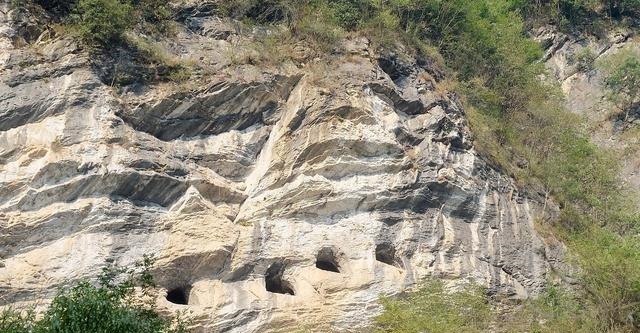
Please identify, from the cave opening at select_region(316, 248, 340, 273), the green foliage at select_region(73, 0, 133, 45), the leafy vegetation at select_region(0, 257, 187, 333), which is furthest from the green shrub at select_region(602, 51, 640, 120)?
the leafy vegetation at select_region(0, 257, 187, 333)

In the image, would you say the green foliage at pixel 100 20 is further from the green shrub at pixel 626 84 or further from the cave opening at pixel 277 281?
the green shrub at pixel 626 84

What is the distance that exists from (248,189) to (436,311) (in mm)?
5059

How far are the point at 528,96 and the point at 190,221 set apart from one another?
12.9 meters

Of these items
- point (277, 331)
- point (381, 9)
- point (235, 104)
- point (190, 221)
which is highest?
point (381, 9)

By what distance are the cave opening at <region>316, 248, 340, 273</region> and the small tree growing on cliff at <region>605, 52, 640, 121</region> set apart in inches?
596

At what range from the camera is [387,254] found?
18656mm

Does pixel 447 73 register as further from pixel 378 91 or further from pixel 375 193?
pixel 375 193

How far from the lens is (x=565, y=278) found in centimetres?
1962

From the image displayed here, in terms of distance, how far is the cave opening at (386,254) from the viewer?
18547 millimetres

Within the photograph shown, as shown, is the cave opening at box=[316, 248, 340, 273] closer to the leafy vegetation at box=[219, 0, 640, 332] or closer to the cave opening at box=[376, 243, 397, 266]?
the cave opening at box=[376, 243, 397, 266]

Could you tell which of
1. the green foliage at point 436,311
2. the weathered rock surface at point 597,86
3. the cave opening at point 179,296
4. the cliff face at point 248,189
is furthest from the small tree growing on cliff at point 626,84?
the cave opening at point 179,296

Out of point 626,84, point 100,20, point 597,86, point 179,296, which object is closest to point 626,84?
point 626,84

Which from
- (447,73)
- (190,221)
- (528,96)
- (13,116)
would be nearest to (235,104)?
(190,221)

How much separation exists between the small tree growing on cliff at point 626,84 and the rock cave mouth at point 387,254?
1402cm
